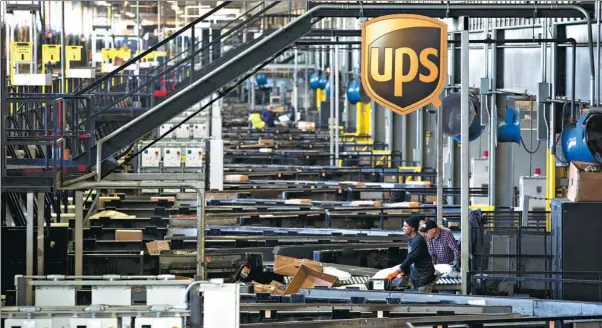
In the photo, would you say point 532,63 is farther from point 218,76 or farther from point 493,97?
point 218,76

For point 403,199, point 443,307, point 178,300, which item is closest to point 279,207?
point 403,199

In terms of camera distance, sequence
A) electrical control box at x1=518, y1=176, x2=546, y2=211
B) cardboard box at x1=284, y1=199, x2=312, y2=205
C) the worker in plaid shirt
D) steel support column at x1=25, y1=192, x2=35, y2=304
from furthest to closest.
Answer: cardboard box at x1=284, y1=199, x2=312, y2=205
electrical control box at x1=518, y1=176, x2=546, y2=211
the worker in plaid shirt
steel support column at x1=25, y1=192, x2=35, y2=304

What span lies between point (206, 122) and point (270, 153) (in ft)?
18.8

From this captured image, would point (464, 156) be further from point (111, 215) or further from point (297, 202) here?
point (297, 202)

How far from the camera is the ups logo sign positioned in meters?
11.2

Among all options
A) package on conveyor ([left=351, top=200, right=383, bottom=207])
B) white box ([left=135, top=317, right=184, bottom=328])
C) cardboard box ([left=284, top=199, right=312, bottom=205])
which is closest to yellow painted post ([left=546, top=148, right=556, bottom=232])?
package on conveyor ([left=351, top=200, right=383, bottom=207])

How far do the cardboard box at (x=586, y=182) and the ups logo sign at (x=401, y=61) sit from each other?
2726mm

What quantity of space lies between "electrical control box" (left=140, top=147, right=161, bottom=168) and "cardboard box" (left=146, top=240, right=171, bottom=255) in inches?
275

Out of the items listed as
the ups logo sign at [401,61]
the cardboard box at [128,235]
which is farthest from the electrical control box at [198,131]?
the ups logo sign at [401,61]

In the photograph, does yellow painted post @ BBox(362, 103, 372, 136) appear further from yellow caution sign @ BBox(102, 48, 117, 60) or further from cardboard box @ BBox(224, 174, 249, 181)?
cardboard box @ BBox(224, 174, 249, 181)

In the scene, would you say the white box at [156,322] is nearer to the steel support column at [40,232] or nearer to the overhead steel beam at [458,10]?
the steel support column at [40,232]

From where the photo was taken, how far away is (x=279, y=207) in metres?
20.7

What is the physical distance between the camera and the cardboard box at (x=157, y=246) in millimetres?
15047

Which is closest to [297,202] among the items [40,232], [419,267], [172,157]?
[172,157]
